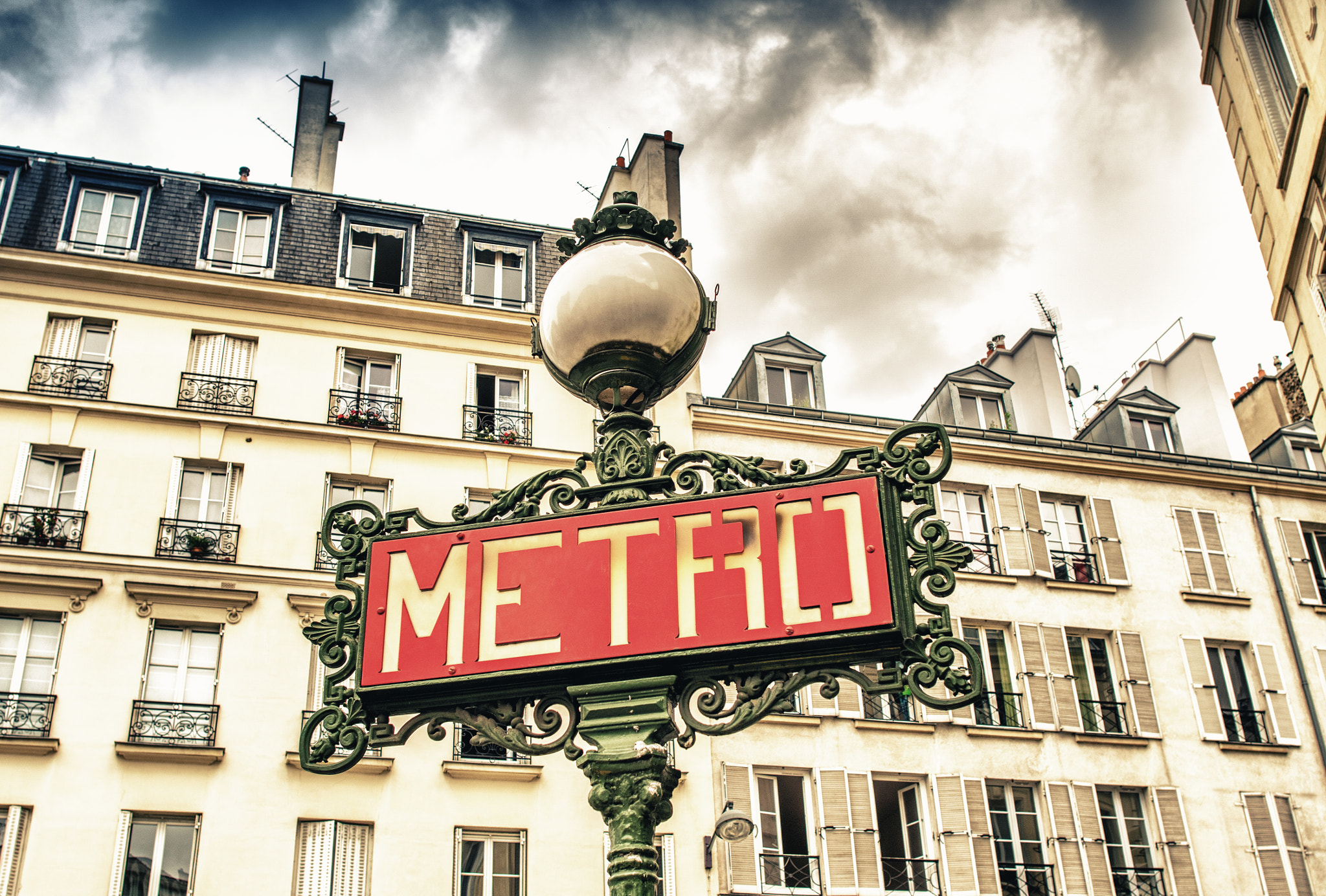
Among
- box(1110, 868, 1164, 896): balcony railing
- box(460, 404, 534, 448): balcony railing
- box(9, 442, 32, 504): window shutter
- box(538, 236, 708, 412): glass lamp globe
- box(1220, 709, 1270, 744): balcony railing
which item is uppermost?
box(460, 404, 534, 448): balcony railing

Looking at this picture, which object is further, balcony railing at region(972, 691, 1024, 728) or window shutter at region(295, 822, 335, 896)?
balcony railing at region(972, 691, 1024, 728)

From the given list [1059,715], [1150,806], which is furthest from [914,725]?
[1150,806]

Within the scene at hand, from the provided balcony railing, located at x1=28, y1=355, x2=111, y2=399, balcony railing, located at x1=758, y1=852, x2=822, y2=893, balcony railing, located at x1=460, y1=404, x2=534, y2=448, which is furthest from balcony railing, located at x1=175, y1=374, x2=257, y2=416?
balcony railing, located at x1=758, y1=852, x2=822, y2=893

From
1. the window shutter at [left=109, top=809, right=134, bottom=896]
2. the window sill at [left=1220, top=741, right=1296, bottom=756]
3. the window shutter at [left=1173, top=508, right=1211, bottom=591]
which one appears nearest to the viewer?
the window shutter at [left=109, top=809, right=134, bottom=896]

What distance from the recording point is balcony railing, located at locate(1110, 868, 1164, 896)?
850 inches

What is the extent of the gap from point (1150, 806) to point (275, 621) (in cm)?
1518

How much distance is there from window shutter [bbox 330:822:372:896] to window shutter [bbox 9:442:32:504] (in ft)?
23.8

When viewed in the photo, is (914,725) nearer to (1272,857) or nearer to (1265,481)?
(1272,857)

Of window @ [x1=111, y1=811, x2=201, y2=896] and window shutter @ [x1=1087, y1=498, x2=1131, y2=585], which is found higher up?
window shutter @ [x1=1087, y1=498, x2=1131, y2=585]

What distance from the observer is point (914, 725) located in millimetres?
22031

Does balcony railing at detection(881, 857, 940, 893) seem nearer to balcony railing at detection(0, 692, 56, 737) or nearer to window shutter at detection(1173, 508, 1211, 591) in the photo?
window shutter at detection(1173, 508, 1211, 591)

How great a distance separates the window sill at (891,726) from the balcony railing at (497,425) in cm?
742

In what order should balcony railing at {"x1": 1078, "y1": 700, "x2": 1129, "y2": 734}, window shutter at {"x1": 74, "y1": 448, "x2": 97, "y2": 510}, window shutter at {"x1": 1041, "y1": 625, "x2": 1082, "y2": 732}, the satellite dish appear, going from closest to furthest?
window shutter at {"x1": 74, "y1": 448, "x2": 97, "y2": 510} < window shutter at {"x1": 1041, "y1": 625, "x2": 1082, "y2": 732} < balcony railing at {"x1": 1078, "y1": 700, "x2": 1129, "y2": 734} < the satellite dish

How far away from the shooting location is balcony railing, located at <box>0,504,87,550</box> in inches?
773
